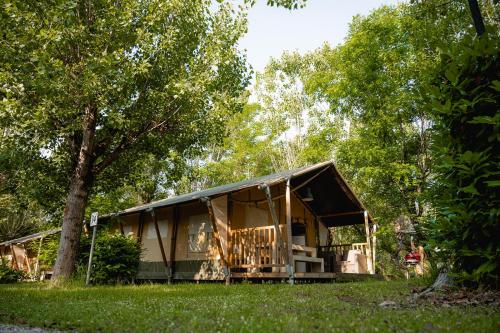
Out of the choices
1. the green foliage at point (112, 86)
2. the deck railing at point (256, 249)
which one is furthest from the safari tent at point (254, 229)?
the green foliage at point (112, 86)

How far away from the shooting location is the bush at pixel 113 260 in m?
14.0

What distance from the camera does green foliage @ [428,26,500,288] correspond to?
5.47m

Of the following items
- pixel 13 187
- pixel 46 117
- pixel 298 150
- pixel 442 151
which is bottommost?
pixel 442 151

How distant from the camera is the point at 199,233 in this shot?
1583cm

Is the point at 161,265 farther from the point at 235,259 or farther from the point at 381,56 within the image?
the point at 381,56

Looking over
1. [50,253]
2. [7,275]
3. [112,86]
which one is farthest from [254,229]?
[7,275]

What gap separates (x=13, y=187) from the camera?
1661 cm

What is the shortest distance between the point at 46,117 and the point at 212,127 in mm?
5880

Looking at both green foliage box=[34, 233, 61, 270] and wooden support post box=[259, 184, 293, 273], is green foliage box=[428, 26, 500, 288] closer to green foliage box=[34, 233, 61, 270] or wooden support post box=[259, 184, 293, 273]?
wooden support post box=[259, 184, 293, 273]

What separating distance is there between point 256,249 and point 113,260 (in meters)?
5.51

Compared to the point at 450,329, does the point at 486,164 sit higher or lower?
higher

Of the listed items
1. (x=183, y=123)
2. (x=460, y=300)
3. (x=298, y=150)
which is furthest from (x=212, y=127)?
(x=298, y=150)

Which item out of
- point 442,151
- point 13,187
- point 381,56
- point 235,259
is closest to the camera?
point 442,151

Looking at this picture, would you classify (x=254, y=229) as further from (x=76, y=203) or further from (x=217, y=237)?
(x=76, y=203)
